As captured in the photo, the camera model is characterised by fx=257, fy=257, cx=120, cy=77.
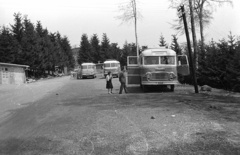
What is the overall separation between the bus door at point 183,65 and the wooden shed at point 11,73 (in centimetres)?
3210

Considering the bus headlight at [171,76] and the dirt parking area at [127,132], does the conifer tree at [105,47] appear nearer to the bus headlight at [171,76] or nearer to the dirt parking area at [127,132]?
the bus headlight at [171,76]

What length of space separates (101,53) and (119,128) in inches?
3451

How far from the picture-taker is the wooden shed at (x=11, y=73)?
41.4 meters

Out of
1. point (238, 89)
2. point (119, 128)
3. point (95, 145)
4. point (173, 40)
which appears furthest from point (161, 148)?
point (173, 40)

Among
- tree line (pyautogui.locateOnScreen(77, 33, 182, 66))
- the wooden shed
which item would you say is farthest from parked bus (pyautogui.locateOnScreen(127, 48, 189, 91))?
tree line (pyautogui.locateOnScreen(77, 33, 182, 66))

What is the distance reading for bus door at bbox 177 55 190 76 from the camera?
17016 millimetres

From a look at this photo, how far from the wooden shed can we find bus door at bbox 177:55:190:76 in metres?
32.1

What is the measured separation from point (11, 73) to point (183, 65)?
35.7 metres

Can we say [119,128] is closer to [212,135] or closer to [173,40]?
[212,135]

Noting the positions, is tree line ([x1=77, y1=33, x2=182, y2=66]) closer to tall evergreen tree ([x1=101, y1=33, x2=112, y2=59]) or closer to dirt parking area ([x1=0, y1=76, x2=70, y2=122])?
tall evergreen tree ([x1=101, y1=33, x2=112, y2=59])

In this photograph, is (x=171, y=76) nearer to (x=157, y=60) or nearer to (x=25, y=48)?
(x=157, y=60)

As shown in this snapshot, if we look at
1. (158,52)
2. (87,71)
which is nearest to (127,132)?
(158,52)

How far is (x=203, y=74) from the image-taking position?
72.9ft

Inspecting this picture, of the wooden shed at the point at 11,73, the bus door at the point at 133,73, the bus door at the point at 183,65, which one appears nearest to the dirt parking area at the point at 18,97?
the bus door at the point at 133,73
